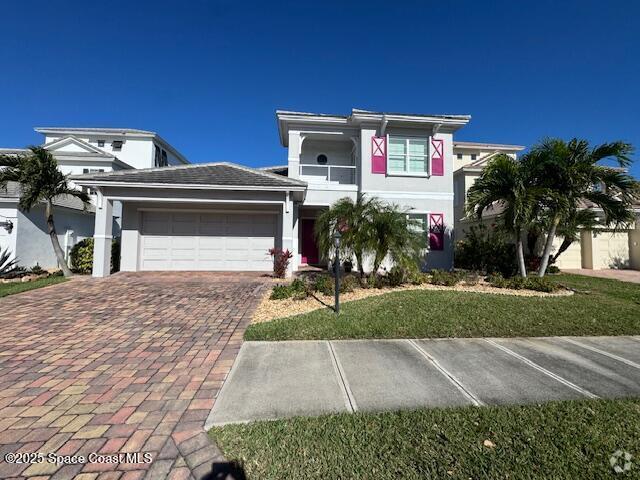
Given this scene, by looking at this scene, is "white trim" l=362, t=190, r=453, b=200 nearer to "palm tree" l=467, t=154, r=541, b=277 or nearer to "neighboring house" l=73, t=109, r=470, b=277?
"neighboring house" l=73, t=109, r=470, b=277

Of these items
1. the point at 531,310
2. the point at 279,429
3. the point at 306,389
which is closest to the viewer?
the point at 279,429

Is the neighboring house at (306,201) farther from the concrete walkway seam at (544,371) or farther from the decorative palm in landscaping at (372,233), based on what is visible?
the concrete walkway seam at (544,371)

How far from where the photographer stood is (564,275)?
463 inches

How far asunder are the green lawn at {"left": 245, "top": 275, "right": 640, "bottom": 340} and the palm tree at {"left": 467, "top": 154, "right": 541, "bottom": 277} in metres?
2.68

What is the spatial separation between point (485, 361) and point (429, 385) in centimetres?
123

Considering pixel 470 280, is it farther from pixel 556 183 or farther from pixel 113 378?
pixel 113 378

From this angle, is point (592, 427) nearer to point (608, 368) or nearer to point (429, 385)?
point (429, 385)

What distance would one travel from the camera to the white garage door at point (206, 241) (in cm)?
1174

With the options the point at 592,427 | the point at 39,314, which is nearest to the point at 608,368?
the point at 592,427

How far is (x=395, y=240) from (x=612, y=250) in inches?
543

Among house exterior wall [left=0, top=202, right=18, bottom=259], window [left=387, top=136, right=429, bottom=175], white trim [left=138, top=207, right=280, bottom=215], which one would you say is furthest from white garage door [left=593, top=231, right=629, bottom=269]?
house exterior wall [left=0, top=202, right=18, bottom=259]

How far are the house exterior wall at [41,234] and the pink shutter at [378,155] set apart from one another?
13502 millimetres

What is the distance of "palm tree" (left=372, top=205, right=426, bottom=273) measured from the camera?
25.1ft

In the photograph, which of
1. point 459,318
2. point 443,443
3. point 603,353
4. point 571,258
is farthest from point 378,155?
point 443,443
